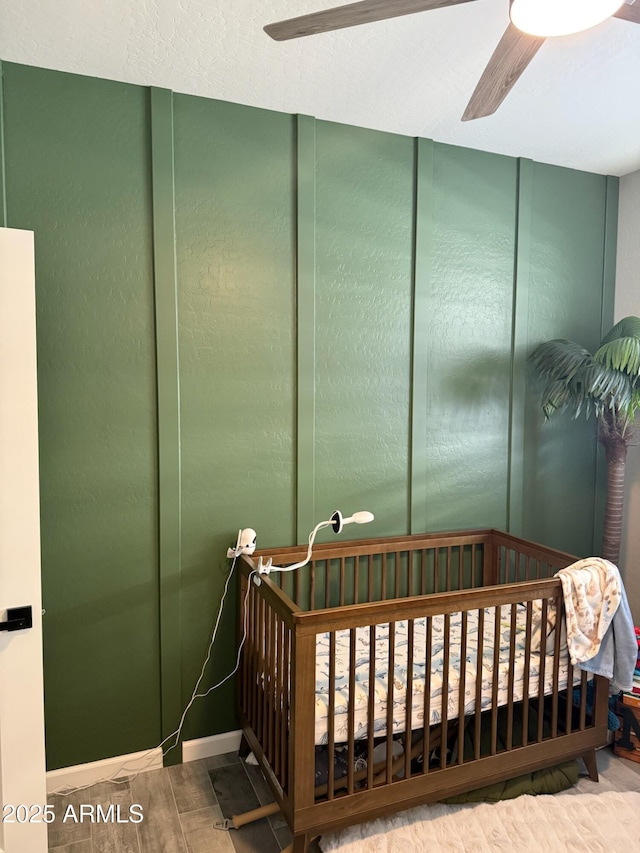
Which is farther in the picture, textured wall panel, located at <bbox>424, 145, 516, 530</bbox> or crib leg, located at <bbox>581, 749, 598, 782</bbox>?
textured wall panel, located at <bbox>424, 145, 516, 530</bbox>

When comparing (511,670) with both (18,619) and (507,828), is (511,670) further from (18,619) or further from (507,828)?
(18,619)

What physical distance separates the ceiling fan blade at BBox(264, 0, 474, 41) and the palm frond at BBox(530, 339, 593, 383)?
1686 mm

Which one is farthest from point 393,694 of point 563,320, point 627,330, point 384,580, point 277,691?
point 563,320

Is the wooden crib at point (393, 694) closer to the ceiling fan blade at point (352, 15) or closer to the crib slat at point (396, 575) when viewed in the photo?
the crib slat at point (396, 575)

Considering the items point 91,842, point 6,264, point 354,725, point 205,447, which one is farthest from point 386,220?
point 91,842

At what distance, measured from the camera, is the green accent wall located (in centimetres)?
211

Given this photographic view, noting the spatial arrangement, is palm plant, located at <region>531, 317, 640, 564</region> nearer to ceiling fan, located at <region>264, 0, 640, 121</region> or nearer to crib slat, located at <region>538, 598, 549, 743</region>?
crib slat, located at <region>538, 598, 549, 743</region>

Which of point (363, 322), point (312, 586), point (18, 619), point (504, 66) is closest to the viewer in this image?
point (504, 66)

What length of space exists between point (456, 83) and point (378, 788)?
2.49 metres

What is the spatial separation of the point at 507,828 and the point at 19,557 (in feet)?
5.96

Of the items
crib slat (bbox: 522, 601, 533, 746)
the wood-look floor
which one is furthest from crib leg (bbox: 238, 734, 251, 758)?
crib slat (bbox: 522, 601, 533, 746)

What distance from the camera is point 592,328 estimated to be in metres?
3.09

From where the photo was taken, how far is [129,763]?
2.21 meters

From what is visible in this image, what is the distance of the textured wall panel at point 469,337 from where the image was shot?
8.87 ft
